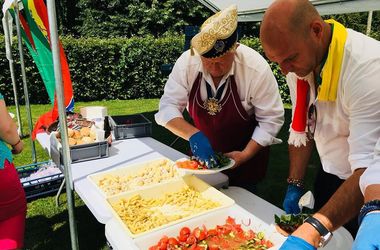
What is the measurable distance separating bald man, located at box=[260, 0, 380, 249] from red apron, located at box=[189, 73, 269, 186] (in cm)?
57

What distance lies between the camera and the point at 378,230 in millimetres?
774

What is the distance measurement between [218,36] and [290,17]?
0.54 m

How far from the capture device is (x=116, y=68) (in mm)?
8078

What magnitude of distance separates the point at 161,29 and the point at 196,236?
13249 mm

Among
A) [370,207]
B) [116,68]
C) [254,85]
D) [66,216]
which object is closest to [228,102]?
[254,85]

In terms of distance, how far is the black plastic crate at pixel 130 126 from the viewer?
8.65 ft

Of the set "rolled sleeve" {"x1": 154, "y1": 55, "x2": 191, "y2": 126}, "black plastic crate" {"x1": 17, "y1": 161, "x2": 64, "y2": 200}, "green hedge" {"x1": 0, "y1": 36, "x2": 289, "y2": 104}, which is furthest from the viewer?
"green hedge" {"x1": 0, "y1": 36, "x2": 289, "y2": 104}

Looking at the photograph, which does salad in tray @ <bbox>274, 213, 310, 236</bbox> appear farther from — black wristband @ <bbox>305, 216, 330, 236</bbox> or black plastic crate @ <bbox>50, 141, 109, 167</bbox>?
black plastic crate @ <bbox>50, 141, 109, 167</bbox>

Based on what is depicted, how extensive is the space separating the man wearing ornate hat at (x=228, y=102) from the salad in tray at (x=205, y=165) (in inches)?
1.2

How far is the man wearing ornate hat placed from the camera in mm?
1755

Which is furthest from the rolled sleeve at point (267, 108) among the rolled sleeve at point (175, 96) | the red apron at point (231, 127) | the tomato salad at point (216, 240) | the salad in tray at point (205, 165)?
the tomato salad at point (216, 240)

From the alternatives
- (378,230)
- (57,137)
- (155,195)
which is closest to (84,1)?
(57,137)

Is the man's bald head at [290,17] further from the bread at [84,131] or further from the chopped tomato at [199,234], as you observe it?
the bread at [84,131]

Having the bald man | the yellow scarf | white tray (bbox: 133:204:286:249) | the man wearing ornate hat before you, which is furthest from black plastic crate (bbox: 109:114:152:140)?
the yellow scarf
